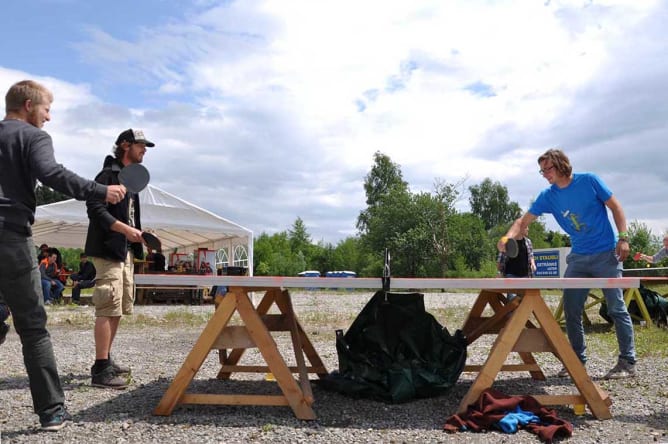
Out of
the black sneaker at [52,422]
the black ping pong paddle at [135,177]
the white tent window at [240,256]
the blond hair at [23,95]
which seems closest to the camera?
the black sneaker at [52,422]

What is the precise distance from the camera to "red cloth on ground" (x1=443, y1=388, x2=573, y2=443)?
3.46 meters

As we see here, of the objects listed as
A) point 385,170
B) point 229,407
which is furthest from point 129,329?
point 385,170

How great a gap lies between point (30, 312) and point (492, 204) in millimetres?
89807

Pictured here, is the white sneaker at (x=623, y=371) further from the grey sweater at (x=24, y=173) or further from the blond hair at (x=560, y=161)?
the grey sweater at (x=24, y=173)

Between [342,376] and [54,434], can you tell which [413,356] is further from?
[54,434]

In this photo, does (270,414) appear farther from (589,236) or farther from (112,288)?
(589,236)

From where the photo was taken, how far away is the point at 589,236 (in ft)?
16.7

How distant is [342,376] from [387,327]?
0.50 metres

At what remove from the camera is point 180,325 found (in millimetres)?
10531

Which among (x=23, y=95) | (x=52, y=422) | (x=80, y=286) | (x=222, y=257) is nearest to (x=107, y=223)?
(x=23, y=95)

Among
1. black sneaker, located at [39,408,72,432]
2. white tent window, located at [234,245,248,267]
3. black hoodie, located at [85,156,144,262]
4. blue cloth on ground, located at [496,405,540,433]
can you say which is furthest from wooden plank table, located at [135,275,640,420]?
white tent window, located at [234,245,248,267]

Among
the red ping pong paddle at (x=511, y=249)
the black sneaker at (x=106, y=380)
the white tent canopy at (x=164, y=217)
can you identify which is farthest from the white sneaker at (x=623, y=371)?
the white tent canopy at (x=164, y=217)

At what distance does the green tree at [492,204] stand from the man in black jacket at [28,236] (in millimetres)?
87530

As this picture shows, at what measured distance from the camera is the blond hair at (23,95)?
355cm
